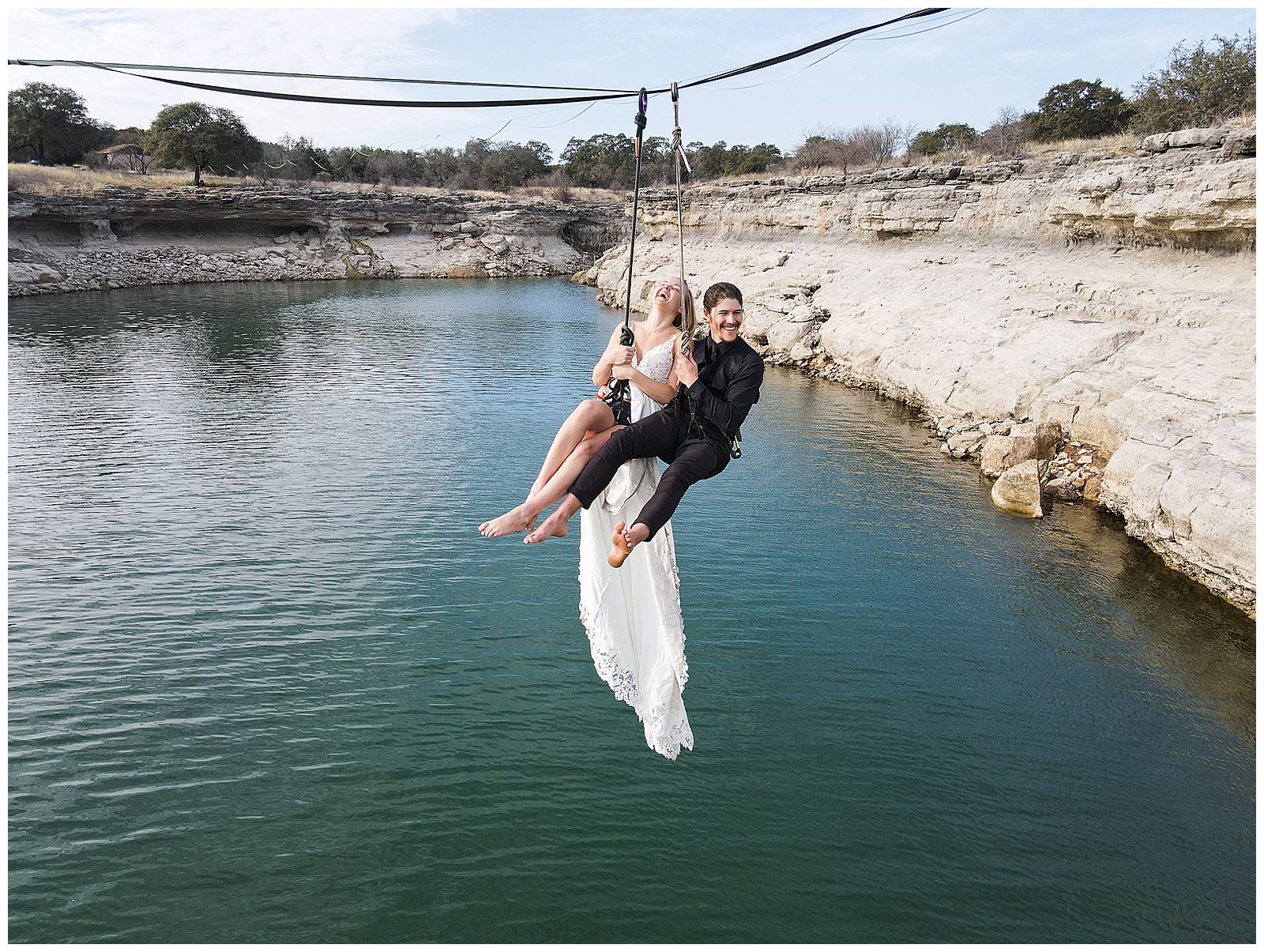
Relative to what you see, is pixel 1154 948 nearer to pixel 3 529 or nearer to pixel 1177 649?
pixel 1177 649

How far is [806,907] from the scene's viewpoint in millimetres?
5664

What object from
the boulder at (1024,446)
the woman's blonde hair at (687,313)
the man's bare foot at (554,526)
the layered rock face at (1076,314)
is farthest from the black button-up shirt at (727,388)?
the boulder at (1024,446)

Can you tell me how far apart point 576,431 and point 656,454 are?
50cm

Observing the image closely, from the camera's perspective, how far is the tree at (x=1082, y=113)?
3009 cm

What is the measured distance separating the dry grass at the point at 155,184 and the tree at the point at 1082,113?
3101cm

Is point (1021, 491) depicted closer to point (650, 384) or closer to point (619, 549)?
point (650, 384)

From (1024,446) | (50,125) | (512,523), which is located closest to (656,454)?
(512,523)

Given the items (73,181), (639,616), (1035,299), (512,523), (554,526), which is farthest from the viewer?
(73,181)

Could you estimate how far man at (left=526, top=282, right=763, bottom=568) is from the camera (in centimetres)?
512

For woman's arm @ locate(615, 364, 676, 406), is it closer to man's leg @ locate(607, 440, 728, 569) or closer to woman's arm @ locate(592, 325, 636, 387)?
woman's arm @ locate(592, 325, 636, 387)

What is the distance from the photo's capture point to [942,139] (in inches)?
1551

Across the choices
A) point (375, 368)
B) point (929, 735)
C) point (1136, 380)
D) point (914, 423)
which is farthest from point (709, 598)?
point (375, 368)

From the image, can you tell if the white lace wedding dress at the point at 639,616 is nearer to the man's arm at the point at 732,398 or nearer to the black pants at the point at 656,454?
the black pants at the point at 656,454

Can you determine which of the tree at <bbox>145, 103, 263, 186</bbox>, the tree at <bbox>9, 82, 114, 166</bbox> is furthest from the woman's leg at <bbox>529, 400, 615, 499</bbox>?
the tree at <bbox>9, 82, 114, 166</bbox>
